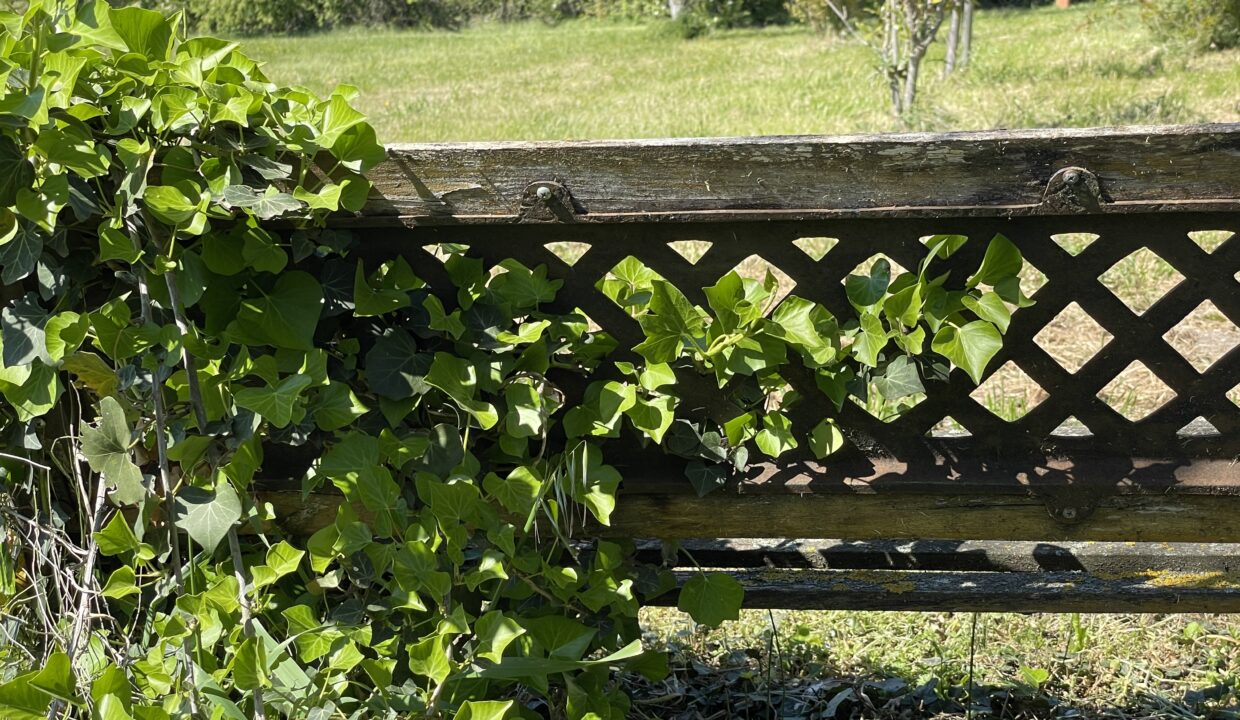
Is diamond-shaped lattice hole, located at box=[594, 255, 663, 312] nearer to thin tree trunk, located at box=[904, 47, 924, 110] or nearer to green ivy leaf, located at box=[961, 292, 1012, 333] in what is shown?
green ivy leaf, located at box=[961, 292, 1012, 333]

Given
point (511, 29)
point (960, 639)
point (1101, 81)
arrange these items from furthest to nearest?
point (511, 29), point (1101, 81), point (960, 639)

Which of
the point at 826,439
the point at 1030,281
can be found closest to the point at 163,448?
the point at 826,439

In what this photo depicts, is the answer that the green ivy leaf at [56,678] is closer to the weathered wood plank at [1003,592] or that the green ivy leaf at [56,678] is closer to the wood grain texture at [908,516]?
the wood grain texture at [908,516]

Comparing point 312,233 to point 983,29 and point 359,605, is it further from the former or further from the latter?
point 983,29

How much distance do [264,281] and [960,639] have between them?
1881 mm

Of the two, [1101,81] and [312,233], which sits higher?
[312,233]

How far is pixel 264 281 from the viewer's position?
1.67 meters

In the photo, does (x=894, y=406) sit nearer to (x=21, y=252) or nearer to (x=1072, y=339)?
(x=21, y=252)

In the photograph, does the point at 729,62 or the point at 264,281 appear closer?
the point at 264,281

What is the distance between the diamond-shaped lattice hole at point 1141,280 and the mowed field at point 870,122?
12 mm

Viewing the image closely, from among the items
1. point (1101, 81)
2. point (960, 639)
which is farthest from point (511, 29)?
point (960, 639)

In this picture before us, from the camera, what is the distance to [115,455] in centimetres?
166

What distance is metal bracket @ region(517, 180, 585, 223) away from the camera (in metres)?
1.66

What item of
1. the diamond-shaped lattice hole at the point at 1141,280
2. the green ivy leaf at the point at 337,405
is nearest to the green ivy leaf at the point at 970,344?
the green ivy leaf at the point at 337,405
